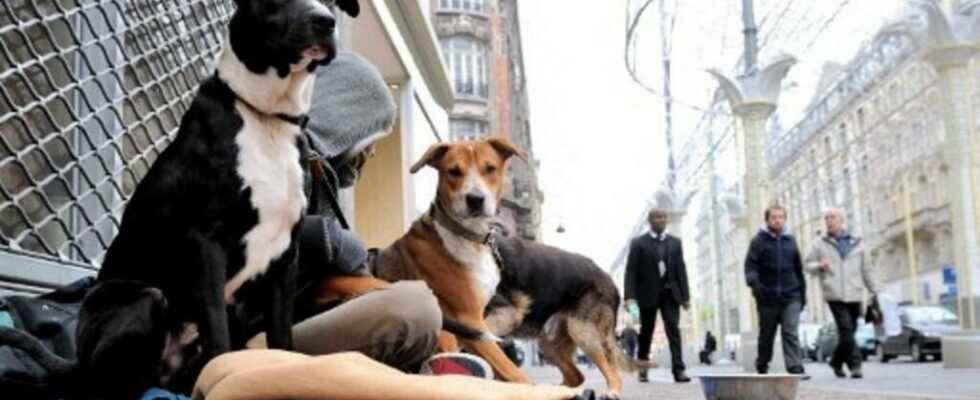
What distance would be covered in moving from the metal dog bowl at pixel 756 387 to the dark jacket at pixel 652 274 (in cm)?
744

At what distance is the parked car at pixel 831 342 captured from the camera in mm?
29575

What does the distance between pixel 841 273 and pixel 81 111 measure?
963cm

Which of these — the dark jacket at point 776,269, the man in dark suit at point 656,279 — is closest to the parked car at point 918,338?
the man in dark suit at point 656,279

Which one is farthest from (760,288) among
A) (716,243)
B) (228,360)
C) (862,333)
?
(716,243)

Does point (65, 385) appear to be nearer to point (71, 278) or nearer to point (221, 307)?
point (221, 307)

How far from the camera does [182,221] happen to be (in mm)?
2762

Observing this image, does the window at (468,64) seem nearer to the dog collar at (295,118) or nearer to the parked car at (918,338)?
the parked car at (918,338)

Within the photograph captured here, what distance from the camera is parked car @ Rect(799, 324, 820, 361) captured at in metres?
34.0

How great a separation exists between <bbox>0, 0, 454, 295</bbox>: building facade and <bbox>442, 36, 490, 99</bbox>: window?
150 feet

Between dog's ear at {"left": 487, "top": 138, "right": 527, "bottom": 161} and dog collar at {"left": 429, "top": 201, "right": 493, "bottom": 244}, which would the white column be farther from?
dog collar at {"left": 429, "top": 201, "right": 493, "bottom": 244}

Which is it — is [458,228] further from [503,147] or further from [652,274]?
[652,274]

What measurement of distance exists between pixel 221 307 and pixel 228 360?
2.64ft

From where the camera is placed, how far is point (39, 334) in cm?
305

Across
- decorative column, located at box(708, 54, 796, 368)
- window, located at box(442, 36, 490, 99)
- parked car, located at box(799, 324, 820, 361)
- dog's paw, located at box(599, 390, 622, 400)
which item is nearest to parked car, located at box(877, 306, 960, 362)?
parked car, located at box(799, 324, 820, 361)
